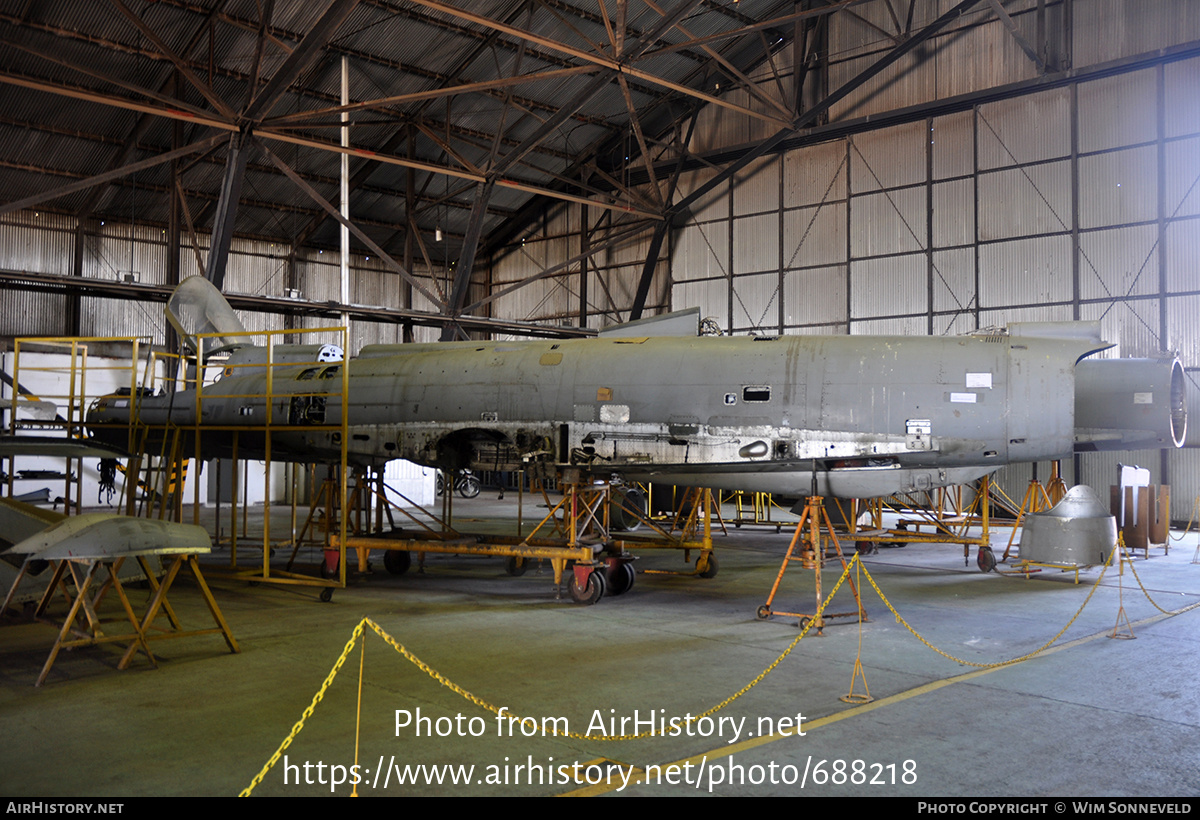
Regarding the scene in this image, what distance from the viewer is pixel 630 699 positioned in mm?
7594

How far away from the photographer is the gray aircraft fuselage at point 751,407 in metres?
11.6

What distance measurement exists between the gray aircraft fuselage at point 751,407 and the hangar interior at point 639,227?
2135 millimetres

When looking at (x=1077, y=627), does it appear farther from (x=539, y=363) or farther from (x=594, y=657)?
(x=539, y=363)

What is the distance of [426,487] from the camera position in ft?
99.5

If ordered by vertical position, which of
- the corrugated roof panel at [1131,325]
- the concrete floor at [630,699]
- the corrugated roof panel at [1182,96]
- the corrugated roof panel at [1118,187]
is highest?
the corrugated roof panel at [1182,96]

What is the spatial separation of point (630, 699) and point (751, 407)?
5.58 metres

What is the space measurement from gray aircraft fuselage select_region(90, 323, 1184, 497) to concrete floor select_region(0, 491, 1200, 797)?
2.09 m

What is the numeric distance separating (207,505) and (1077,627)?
29257 mm

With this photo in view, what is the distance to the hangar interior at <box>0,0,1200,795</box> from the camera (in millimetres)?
7512

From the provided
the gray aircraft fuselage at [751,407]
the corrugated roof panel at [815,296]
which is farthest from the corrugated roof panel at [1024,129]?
the gray aircraft fuselage at [751,407]

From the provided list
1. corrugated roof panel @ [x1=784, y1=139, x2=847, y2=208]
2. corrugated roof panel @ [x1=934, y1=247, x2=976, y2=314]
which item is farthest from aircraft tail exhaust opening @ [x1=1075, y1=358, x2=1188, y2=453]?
corrugated roof panel @ [x1=784, y1=139, x2=847, y2=208]

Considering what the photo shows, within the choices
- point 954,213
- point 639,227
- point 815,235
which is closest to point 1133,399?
point 954,213

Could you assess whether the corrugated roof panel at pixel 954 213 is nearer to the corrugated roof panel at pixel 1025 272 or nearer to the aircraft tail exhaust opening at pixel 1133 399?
the corrugated roof panel at pixel 1025 272

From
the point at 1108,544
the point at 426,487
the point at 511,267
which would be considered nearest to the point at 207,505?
the point at 426,487
